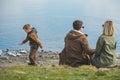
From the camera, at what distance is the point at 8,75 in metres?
16.9

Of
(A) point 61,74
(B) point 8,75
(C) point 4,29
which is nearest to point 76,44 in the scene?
(A) point 61,74

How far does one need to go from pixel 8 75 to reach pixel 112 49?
646 cm

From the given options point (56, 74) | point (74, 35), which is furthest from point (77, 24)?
point (56, 74)

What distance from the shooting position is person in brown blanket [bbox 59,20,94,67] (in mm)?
22234


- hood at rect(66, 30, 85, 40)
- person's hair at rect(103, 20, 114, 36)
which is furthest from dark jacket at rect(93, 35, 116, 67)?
hood at rect(66, 30, 85, 40)

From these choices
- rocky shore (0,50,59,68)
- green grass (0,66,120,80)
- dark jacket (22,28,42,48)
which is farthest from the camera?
rocky shore (0,50,59,68)

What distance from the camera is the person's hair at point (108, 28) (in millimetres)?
21656

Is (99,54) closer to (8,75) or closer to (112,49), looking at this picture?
(112,49)

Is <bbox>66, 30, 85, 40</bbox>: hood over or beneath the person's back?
over

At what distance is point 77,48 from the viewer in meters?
22.5

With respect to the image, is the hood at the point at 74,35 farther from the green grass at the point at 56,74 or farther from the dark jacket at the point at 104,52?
the green grass at the point at 56,74

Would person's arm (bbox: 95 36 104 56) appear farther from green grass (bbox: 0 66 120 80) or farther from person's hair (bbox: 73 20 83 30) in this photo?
green grass (bbox: 0 66 120 80)

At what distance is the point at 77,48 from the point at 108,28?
1528mm

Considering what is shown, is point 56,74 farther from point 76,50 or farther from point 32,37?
point 32,37
